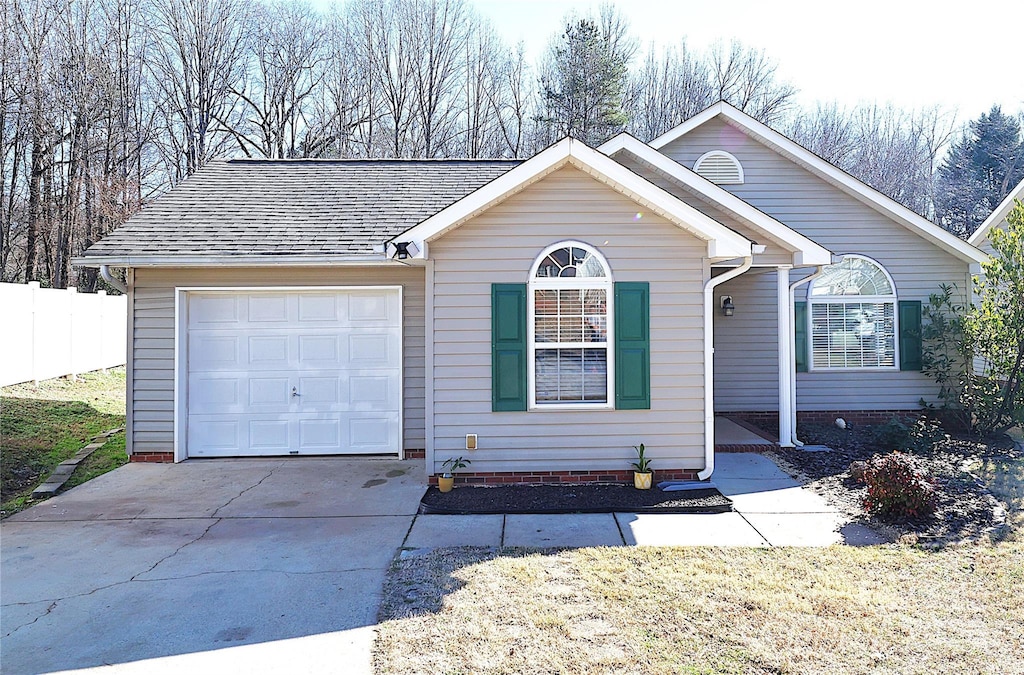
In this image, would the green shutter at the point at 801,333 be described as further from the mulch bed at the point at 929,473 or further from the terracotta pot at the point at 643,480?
the terracotta pot at the point at 643,480

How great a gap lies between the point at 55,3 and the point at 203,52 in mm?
4510

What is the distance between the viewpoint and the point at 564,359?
701 cm

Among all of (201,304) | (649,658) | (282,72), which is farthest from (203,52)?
(649,658)

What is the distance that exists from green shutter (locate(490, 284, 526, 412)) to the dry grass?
2063mm

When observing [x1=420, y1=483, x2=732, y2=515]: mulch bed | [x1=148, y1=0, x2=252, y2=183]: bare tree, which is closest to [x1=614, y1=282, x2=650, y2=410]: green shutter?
[x1=420, y1=483, x2=732, y2=515]: mulch bed

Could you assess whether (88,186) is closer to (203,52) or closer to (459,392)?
(203,52)

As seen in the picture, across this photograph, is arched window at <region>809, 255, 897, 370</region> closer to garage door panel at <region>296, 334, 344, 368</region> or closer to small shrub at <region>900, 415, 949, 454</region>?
small shrub at <region>900, 415, 949, 454</region>

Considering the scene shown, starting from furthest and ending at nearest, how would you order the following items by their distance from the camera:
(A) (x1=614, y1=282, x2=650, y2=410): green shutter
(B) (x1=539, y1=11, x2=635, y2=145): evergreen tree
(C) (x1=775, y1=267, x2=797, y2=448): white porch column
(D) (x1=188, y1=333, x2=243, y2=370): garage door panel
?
1. (B) (x1=539, y1=11, x2=635, y2=145): evergreen tree
2. (C) (x1=775, y1=267, x2=797, y2=448): white porch column
3. (D) (x1=188, y1=333, x2=243, y2=370): garage door panel
4. (A) (x1=614, y1=282, x2=650, y2=410): green shutter

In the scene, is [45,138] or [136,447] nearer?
[136,447]

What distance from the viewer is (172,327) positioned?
326 inches

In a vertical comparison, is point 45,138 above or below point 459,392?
above

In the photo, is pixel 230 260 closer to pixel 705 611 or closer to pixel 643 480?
pixel 643 480

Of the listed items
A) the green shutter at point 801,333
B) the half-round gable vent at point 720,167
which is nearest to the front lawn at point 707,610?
the green shutter at point 801,333

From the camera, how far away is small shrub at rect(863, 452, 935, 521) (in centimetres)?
575
